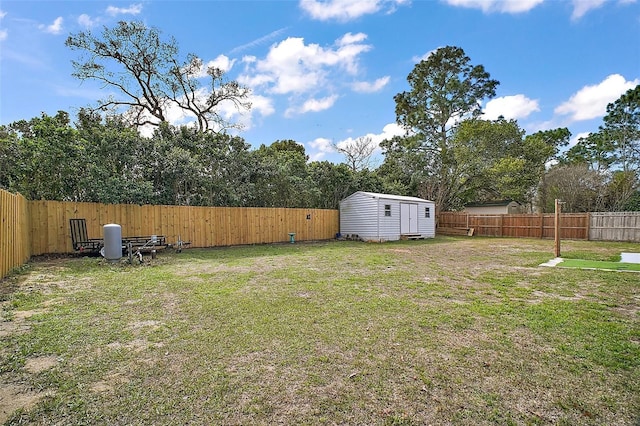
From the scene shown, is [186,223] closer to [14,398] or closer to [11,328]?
[11,328]

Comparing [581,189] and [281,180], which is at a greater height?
[281,180]

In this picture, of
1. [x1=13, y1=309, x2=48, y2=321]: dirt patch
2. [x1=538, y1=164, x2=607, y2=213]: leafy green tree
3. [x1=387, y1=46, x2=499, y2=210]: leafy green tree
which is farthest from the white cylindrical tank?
[x1=538, y1=164, x2=607, y2=213]: leafy green tree

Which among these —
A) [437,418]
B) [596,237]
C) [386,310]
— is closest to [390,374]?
[437,418]

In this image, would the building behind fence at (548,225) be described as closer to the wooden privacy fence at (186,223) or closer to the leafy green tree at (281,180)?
the wooden privacy fence at (186,223)

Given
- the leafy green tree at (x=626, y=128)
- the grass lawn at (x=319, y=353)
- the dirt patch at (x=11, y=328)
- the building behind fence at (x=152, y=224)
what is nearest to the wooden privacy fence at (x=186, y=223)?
the building behind fence at (x=152, y=224)

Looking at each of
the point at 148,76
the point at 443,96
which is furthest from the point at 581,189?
the point at 148,76

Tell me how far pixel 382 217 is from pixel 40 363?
1264cm

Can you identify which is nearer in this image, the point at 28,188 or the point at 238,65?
the point at 28,188

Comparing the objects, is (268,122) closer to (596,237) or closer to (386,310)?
(386,310)

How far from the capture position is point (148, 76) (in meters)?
14.5

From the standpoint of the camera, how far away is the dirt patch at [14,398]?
5.97 feet

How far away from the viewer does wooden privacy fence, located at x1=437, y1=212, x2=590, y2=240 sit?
14727 millimetres

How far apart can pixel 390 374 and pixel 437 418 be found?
52cm

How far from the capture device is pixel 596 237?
555 inches
